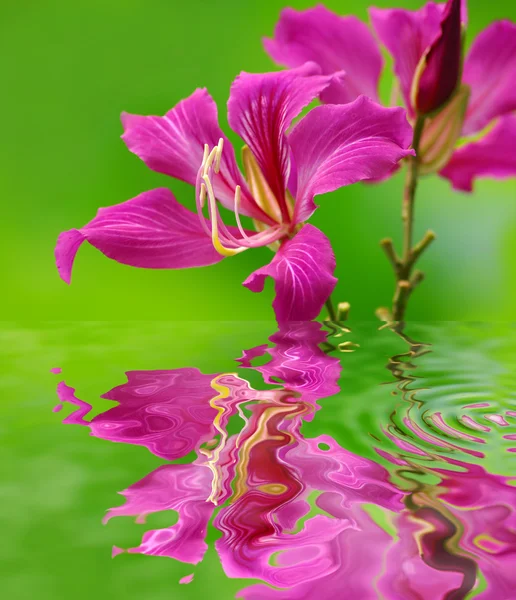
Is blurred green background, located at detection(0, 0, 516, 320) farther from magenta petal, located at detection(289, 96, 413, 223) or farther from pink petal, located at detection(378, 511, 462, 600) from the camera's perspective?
pink petal, located at detection(378, 511, 462, 600)

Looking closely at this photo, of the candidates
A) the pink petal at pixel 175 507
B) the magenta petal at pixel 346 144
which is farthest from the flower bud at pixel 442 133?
the pink petal at pixel 175 507

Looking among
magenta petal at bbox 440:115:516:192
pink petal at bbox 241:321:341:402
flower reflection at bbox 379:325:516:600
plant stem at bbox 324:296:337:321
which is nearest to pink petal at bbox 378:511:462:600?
flower reflection at bbox 379:325:516:600

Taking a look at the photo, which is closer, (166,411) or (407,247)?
(166,411)

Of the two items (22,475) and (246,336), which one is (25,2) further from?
(22,475)

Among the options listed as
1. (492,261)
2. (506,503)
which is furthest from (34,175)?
(506,503)

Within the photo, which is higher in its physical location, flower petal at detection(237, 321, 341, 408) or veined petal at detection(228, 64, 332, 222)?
veined petal at detection(228, 64, 332, 222)

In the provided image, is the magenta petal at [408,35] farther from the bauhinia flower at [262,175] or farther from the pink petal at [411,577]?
the pink petal at [411,577]

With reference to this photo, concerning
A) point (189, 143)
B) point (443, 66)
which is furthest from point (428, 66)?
point (189, 143)

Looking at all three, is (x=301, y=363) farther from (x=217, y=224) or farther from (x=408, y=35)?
(x=408, y=35)
